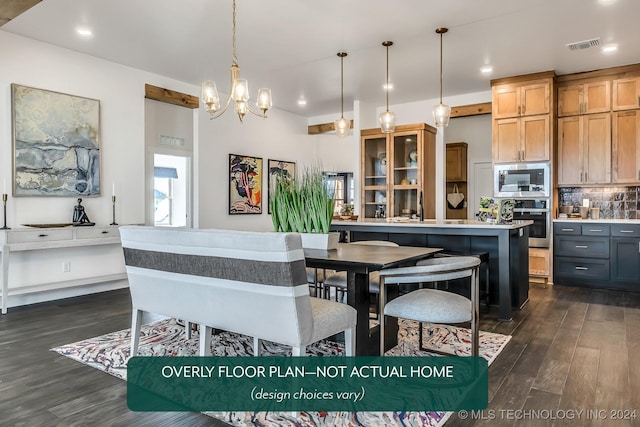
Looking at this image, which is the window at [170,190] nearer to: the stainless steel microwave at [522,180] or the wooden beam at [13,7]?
the wooden beam at [13,7]

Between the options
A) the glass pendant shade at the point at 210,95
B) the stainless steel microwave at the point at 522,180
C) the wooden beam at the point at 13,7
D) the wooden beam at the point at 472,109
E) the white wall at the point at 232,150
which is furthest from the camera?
the wooden beam at the point at 472,109

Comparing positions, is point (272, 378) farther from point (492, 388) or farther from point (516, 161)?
point (516, 161)

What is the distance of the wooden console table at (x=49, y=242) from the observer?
13.2ft

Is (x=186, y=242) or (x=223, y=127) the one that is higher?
(x=223, y=127)

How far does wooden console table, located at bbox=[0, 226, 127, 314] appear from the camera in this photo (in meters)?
4.02

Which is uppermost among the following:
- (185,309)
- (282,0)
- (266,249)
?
(282,0)

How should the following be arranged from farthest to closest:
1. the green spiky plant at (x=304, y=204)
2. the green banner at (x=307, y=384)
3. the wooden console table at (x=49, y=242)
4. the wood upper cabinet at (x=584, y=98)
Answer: the wood upper cabinet at (x=584, y=98) < the wooden console table at (x=49, y=242) < the green spiky plant at (x=304, y=204) < the green banner at (x=307, y=384)

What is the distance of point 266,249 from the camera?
1.94 meters

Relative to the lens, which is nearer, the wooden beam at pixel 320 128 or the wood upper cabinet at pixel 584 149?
the wood upper cabinet at pixel 584 149

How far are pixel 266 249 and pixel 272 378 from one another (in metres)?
1.07

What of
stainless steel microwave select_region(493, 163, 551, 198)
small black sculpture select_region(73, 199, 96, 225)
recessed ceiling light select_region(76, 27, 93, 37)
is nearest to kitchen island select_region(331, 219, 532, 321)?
stainless steel microwave select_region(493, 163, 551, 198)

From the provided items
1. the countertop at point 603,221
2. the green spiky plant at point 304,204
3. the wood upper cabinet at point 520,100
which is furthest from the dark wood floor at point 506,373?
the wood upper cabinet at point 520,100

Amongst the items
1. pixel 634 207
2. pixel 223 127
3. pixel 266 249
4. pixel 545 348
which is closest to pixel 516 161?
pixel 634 207

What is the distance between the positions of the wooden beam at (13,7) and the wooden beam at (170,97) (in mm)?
2645
